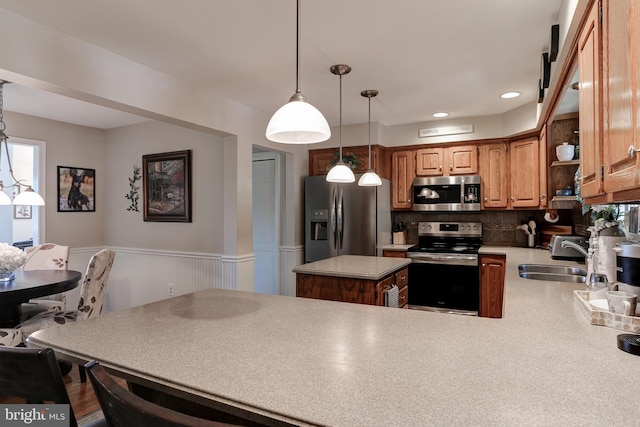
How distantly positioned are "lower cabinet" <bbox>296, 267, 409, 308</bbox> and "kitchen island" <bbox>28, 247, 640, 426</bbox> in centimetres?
99

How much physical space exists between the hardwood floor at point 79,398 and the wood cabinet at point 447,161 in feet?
12.7

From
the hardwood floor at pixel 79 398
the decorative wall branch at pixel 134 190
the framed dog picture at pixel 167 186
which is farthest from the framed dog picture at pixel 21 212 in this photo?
the hardwood floor at pixel 79 398

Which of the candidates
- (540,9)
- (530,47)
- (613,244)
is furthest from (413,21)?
(613,244)

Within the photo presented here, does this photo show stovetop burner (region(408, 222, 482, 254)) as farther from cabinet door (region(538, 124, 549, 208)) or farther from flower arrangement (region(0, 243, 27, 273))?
flower arrangement (region(0, 243, 27, 273))

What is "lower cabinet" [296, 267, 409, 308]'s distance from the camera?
2.63m

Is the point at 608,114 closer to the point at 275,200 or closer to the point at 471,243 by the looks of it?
the point at 471,243

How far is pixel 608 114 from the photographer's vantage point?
1266mm

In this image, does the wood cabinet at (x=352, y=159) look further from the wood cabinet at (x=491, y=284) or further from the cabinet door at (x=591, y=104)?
Answer: the cabinet door at (x=591, y=104)

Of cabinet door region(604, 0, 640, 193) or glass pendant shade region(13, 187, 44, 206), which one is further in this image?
glass pendant shade region(13, 187, 44, 206)

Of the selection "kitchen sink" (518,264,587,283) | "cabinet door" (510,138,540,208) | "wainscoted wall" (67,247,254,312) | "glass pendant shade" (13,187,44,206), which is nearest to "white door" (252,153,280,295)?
"wainscoted wall" (67,247,254,312)

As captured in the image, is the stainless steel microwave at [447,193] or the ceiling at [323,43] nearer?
the ceiling at [323,43]

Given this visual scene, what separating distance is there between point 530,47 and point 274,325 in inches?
102

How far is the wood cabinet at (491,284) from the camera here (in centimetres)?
392

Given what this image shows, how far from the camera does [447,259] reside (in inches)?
165
